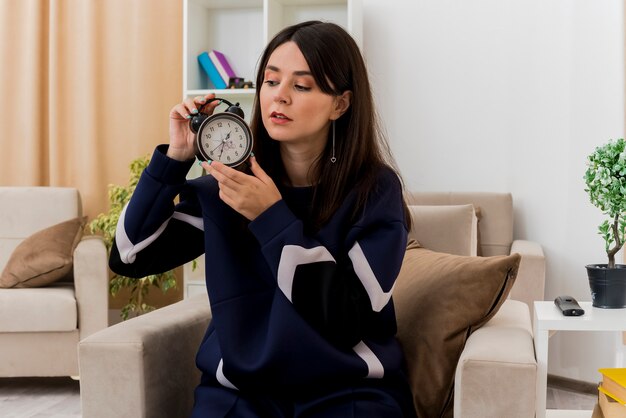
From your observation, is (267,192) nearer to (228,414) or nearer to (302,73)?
(302,73)

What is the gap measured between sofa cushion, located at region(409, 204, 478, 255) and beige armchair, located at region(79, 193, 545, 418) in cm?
59

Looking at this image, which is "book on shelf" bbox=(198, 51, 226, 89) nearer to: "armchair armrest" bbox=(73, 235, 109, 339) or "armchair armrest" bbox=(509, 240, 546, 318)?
"armchair armrest" bbox=(73, 235, 109, 339)

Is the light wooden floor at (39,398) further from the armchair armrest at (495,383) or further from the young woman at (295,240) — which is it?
the armchair armrest at (495,383)

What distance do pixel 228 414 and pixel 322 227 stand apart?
1.21ft

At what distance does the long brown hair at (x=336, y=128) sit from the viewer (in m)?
1.54


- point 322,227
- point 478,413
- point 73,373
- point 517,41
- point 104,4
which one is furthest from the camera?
point 104,4

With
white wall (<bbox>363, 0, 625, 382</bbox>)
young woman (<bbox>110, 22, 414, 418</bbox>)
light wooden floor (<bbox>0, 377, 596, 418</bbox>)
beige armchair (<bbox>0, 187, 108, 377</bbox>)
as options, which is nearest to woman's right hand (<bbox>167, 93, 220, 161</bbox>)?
young woman (<bbox>110, 22, 414, 418</bbox>)

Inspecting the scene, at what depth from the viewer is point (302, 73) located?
1.53m

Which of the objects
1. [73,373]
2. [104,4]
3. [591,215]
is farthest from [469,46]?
[73,373]

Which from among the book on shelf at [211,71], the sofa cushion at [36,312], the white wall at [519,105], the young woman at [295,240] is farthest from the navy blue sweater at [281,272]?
the book on shelf at [211,71]

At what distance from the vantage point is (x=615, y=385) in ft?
6.16

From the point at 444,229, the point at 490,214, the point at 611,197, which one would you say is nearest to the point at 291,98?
the point at 611,197

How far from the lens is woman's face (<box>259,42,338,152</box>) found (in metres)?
1.52

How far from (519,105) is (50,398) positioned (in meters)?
2.35
